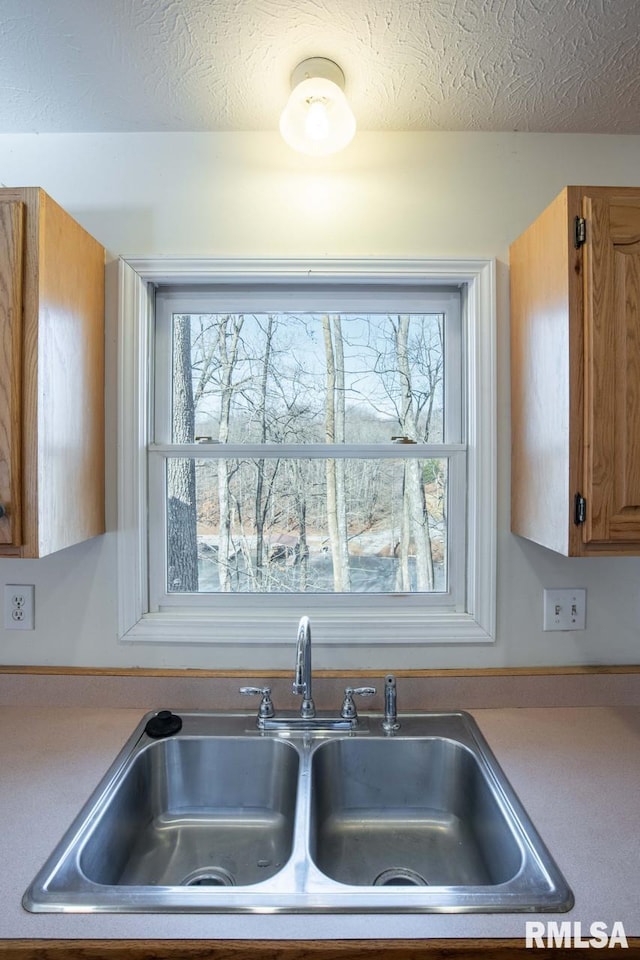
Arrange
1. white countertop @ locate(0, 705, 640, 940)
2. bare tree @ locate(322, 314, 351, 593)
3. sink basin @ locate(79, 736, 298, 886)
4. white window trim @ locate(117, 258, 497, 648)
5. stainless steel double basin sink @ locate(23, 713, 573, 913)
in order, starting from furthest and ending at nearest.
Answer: bare tree @ locate(322, 314, 351, 593) → white window trim @ locate(117, 258, 497, 648) → sink basin @ locate(79, 736, 298, 886) → stainless steel double basin sink @ locate(23, 713, 573, 913) → white countertop @ locate(0, 705, 640, 940)

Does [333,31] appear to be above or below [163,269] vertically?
above

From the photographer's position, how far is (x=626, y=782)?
1.05 metres

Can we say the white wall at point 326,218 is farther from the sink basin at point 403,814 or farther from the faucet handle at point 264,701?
the sink basin at point 403,814

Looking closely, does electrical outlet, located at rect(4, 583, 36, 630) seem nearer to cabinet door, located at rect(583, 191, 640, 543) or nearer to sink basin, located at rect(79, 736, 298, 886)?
sink basin, located at rect(79, 736, 298, 886)

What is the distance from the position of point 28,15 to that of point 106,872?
1.76m

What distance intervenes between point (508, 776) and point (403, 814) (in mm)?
323

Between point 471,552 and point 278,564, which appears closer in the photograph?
point 471,552

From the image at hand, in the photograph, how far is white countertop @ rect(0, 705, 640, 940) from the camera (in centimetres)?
72

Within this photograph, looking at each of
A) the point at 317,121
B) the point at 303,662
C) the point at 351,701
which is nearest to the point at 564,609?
the point at 351,701

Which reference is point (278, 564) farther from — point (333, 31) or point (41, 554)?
point (333, 31)

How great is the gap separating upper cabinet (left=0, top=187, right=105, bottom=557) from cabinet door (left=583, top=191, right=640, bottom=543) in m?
1.18

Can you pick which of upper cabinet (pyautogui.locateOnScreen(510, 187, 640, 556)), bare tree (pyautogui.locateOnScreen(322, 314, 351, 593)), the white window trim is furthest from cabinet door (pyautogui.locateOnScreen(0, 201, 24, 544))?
upper cabinet (pyautogui.locateOnScreen(510, 187, 640, 556))

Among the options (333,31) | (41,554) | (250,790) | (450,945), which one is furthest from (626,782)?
(333,31)

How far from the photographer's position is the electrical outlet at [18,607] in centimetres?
140
